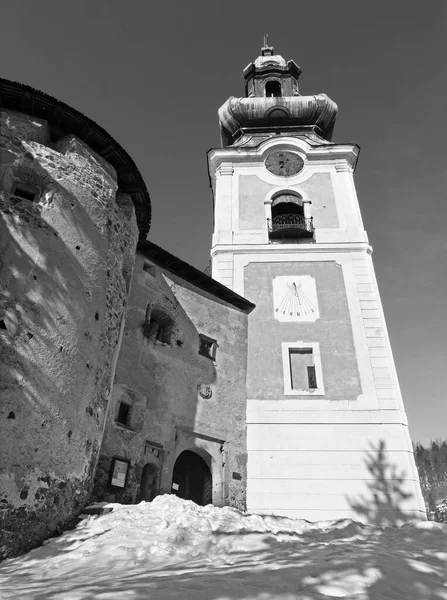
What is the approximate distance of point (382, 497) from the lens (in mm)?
10180

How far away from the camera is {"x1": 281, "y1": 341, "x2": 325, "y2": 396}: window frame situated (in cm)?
1166

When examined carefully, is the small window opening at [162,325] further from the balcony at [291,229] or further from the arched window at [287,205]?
the arched window at [287,205]

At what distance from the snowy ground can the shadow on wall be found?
3.51 m

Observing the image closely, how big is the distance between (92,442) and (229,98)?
19.9 meters

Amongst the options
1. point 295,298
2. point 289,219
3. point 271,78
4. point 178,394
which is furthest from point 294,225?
point 271,78

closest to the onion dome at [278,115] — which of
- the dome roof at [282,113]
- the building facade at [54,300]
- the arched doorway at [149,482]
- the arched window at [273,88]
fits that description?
the dome roof at [282,113]

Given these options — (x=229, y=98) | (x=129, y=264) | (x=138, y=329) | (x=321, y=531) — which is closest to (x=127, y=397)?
(x=138, y=329)

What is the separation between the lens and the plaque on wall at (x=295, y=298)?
42.8ft

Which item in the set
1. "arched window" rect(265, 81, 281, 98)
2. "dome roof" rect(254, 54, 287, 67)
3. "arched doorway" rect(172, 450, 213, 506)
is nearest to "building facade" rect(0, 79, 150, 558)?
"arched doorway" rect(172, 450, 213, 506)

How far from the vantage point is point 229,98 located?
2259 centimetres

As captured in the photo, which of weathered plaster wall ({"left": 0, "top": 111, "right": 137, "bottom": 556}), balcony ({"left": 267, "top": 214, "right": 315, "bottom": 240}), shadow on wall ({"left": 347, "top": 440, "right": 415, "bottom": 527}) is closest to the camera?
weathered plaster wall ({"left": 0, "top": 111, "right": 137, "bottom": 556})

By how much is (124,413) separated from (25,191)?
427 cm

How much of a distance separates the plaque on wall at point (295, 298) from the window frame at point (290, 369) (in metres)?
0.81

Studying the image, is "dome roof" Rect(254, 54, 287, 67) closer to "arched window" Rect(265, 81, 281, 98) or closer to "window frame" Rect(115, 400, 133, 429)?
"arched window" Rect(265, 81, 281, 98)
